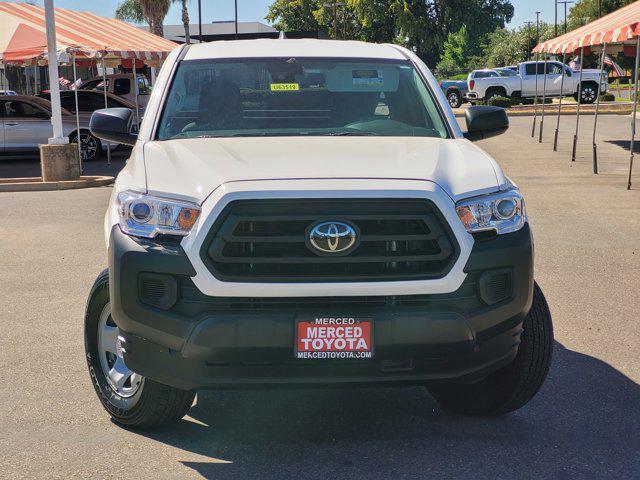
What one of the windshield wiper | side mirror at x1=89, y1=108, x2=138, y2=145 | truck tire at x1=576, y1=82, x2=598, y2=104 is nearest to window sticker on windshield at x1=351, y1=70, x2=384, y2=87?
the windshield wiper

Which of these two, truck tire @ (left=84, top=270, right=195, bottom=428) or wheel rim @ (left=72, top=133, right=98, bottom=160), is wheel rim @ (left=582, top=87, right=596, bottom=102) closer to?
wheel rim @ (left=72, top=133, right=98, bottom=160)

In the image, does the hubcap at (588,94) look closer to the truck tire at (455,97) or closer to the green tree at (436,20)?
the truck tire at (455,97)

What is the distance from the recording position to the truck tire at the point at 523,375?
444 cm

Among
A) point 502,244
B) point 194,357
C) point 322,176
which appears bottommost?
point 194,357

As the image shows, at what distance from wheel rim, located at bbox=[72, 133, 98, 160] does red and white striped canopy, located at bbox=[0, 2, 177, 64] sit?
5.94 feet

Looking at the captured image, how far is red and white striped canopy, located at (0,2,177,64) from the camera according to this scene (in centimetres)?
1822

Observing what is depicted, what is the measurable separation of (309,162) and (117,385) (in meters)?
1.42

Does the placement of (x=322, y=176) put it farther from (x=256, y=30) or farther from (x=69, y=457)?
(x=256, y=30)

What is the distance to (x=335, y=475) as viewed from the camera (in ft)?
13.1

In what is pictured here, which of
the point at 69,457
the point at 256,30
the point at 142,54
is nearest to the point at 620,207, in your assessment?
the point at 69,457

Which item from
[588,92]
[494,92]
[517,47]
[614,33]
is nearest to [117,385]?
[614,33]

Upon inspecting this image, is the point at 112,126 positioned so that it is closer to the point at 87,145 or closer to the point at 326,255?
the point at 326,255

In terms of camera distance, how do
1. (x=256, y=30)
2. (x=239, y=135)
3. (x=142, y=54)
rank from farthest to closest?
(x=256, y=30) → (x=142, y=54) → (x=239, y=135)

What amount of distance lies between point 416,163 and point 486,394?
1183mm
